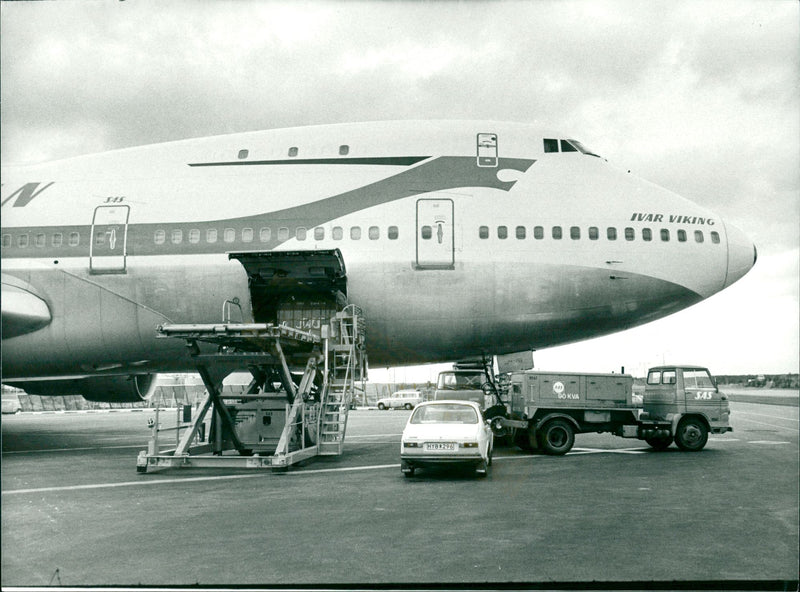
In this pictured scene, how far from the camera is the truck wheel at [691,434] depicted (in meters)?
14.7

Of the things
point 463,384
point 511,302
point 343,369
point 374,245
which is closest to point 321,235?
point 374,245

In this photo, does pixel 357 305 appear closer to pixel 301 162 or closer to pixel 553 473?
pixel 301 162

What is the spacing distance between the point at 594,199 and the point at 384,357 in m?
5.51

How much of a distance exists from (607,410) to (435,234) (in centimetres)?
555

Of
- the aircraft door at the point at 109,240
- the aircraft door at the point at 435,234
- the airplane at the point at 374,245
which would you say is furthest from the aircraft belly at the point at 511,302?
the aircraft door at the point at 109,240

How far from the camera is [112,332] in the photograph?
13.6m

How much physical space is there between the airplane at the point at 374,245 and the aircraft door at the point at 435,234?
3 centimetres

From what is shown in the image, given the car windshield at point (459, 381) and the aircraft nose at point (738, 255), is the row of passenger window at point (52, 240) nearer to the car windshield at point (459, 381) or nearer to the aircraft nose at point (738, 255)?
the car windshield at point (459, 381)

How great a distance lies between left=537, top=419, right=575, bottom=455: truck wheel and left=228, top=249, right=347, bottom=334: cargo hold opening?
512 centimetres

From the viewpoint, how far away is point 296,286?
13516mm

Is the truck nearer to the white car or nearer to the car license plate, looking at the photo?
the white car

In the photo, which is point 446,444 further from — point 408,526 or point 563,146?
point 563,146

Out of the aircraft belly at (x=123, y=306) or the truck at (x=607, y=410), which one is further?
the truck at (x=607, y=410)

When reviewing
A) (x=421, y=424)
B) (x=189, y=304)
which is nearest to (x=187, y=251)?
(x=189, y=304)
